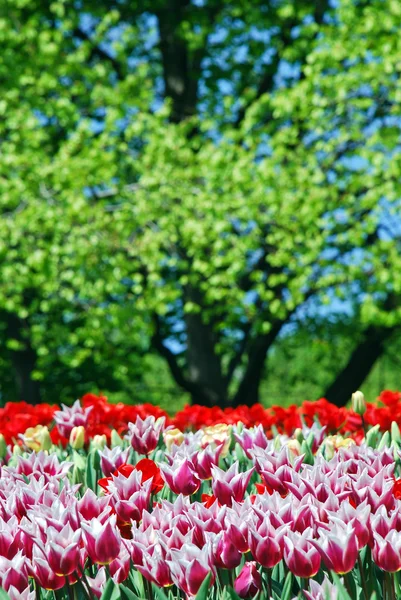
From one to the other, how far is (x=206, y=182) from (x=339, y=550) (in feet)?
36.0

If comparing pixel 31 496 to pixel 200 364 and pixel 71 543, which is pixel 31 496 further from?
pixel 200 364

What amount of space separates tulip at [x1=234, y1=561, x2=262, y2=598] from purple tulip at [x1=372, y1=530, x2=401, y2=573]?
1.19 feet

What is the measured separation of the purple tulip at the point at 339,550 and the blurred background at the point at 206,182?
32.5 ft

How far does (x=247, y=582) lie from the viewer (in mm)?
2375

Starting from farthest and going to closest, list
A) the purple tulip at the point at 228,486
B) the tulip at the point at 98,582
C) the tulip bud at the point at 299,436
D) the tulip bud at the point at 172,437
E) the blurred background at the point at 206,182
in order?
1. the blurred background at the point at 206,182
2. the tulip bud at the point at 299,436
3. the tulip bud at the point at 172,437
4. the purple tulip at the point at 228,486
5. the tulip at the point at 98,582

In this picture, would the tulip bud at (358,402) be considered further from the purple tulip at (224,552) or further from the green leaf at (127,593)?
the green leaf at (127,593)

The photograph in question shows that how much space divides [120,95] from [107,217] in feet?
7.94

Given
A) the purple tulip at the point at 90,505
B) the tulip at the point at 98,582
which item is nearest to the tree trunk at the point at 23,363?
the purple tulip at the point at 90,505

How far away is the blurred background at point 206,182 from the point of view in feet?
41.0

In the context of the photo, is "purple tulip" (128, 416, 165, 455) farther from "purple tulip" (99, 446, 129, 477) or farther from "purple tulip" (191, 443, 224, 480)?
"purple tulip" (191, 443, 224, 480)

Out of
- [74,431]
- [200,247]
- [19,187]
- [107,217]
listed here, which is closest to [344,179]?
[200,247]

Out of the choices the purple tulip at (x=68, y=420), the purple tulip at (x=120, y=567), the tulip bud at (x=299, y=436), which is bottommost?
the purple tulip at (x=120, y=567)

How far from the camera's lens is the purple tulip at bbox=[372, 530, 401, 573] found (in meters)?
2.32

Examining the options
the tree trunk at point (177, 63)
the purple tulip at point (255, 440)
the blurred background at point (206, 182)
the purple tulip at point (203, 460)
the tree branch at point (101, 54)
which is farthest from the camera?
the tree branch at point (101, 54)
